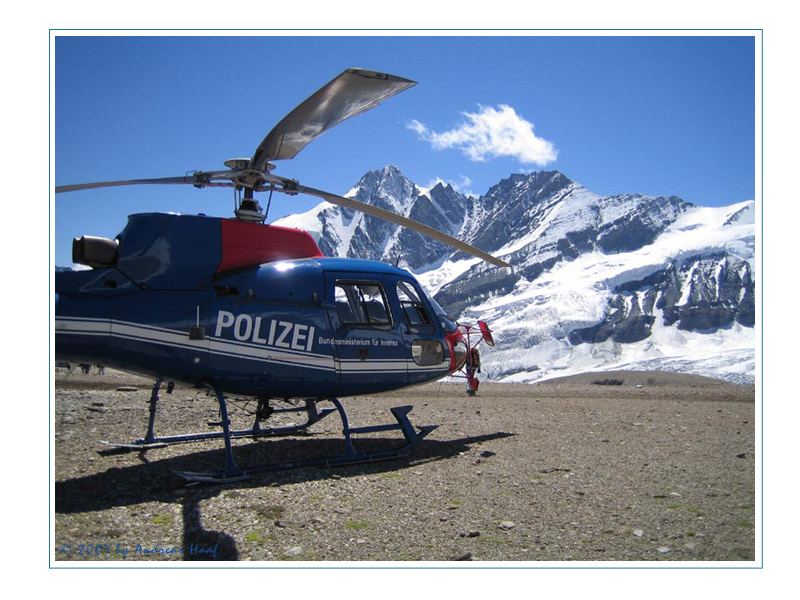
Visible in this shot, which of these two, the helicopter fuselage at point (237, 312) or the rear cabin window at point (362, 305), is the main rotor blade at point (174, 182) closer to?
the helicopter fuselage at point (237, 312)

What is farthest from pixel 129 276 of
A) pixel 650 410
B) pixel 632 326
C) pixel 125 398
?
pixel 632 326

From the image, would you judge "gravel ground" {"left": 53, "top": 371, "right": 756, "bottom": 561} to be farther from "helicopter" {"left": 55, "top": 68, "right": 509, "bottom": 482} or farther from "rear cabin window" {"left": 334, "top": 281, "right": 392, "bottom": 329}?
"rear cabin window" {"left": 334, "top": 281, "right": 392, "bottom": 329}

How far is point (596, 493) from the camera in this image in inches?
240

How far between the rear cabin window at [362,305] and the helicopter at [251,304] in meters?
0.02

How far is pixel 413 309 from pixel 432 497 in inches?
142

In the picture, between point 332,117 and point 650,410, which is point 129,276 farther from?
point 650,410

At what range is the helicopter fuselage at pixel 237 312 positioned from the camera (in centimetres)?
676

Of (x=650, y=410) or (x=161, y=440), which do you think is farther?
(x=650, y=410)

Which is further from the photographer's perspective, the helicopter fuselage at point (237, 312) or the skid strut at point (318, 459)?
the helicopter fuselage at point (237, 312)

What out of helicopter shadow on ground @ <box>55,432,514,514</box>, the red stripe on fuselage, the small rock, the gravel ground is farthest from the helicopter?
the small rock

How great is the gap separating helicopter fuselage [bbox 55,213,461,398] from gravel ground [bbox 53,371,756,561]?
1.14 meters

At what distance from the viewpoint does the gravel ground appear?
4.68 m

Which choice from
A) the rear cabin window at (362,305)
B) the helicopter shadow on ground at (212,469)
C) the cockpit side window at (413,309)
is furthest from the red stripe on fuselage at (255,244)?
the helicopter shadow on ground at (212,469)

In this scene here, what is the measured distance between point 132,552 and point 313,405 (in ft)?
17.2
